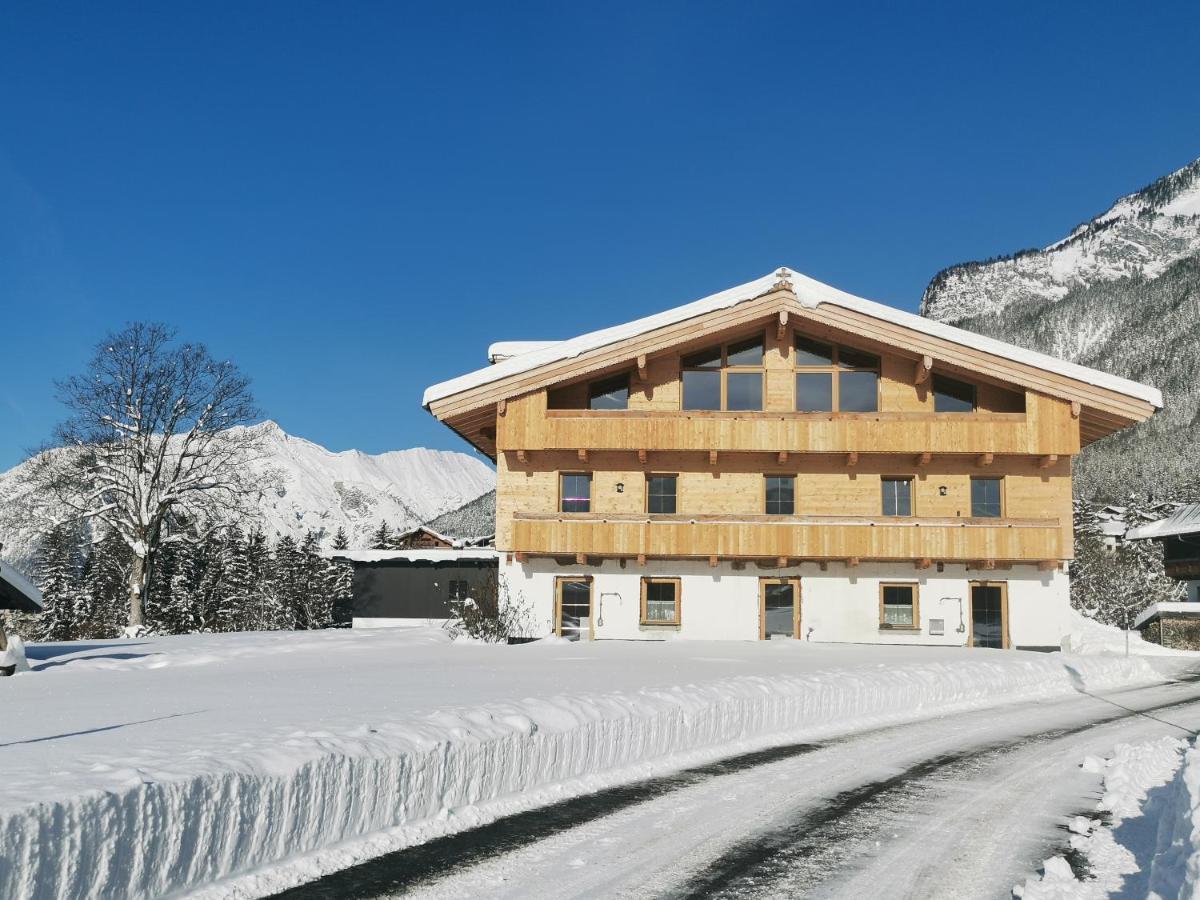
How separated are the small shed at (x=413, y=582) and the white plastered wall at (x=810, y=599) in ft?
49.3

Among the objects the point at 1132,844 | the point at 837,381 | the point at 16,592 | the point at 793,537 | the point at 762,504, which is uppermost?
the point at 837,381

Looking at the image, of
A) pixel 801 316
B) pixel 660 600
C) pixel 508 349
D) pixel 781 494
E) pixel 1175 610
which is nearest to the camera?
pixel 801 316

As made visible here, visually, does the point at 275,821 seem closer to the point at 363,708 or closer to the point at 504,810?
the point at 504,810

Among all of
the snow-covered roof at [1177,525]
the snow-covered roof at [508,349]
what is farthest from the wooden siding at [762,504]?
the snow-covered roof at [1177,525]

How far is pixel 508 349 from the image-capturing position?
31812mm

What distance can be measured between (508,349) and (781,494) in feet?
Answer: 30.7

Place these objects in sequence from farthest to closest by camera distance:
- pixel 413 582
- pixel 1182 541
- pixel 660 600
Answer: pixel 1182 541 → pixel 413 582 → pixel 660 600

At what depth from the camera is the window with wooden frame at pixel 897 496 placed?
28.3m

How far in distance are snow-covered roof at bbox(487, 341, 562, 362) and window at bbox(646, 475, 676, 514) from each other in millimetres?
5572

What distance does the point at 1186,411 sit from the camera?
173 metres

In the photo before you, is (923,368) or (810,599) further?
(810,599)

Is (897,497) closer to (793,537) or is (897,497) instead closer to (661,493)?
(793,537)

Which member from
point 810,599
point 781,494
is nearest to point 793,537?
point 781,494

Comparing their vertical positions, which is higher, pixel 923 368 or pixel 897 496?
pixel 923 368
